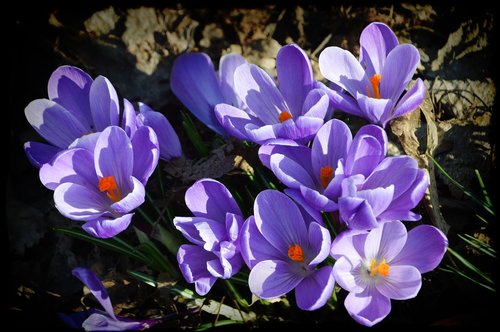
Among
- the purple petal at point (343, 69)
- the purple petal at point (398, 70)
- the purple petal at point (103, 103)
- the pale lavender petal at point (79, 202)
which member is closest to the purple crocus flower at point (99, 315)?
the pale lavender petal at point (79, 202)

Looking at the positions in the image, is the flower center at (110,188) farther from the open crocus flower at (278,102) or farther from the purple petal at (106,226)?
the open crocus flower at (278,102)

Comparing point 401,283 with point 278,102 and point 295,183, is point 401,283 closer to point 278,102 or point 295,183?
point 295,183

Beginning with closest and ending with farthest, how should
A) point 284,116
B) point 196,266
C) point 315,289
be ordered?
1. point 315,289
2. point 196,266
3. point 284,116

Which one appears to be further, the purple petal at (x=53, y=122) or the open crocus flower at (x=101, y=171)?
the purple petal at (x=53, y=122)

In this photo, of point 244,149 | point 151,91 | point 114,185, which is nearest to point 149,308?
point 114,185

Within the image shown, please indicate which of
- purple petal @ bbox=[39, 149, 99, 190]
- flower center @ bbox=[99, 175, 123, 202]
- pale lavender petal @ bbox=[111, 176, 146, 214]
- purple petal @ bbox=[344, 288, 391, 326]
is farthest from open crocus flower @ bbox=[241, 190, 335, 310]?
purple petal @ bbox=[39, 149, 99, 190]

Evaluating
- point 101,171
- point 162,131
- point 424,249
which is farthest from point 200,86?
point 424,249
